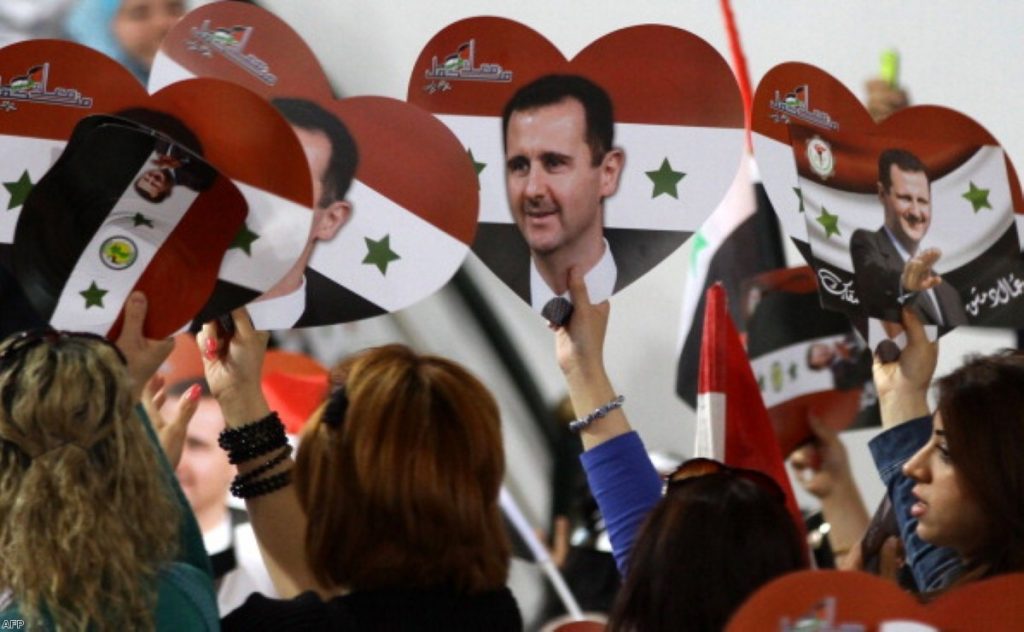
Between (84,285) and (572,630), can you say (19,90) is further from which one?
(572,630)

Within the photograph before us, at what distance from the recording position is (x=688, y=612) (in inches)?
59.0

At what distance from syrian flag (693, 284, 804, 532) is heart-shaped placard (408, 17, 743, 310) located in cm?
12

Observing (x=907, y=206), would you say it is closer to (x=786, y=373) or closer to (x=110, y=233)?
(x=786, y=373)

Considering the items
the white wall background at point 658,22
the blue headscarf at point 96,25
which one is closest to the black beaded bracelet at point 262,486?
the blue headscarf at point 96,25

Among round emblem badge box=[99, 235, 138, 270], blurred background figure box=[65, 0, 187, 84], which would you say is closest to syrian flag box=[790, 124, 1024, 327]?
round emblem badge box=[99, 235, 138, 270]

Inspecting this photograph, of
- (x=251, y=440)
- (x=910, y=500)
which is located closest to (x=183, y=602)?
(x=251, y=440)

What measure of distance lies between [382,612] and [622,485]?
33cm

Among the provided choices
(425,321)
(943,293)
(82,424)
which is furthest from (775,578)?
(425,321)

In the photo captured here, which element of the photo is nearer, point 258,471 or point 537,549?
point 258,471

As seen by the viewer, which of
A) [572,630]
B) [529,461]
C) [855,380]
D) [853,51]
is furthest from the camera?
[529,461]

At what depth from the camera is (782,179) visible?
6.73 ft

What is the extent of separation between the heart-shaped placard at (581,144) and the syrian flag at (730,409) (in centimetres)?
12

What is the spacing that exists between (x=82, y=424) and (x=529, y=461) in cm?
250

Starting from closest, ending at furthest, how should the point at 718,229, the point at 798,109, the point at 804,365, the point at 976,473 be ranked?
the point at 976,473 < the point at 798,109 < the point at 804,365 < the point at 718,229
